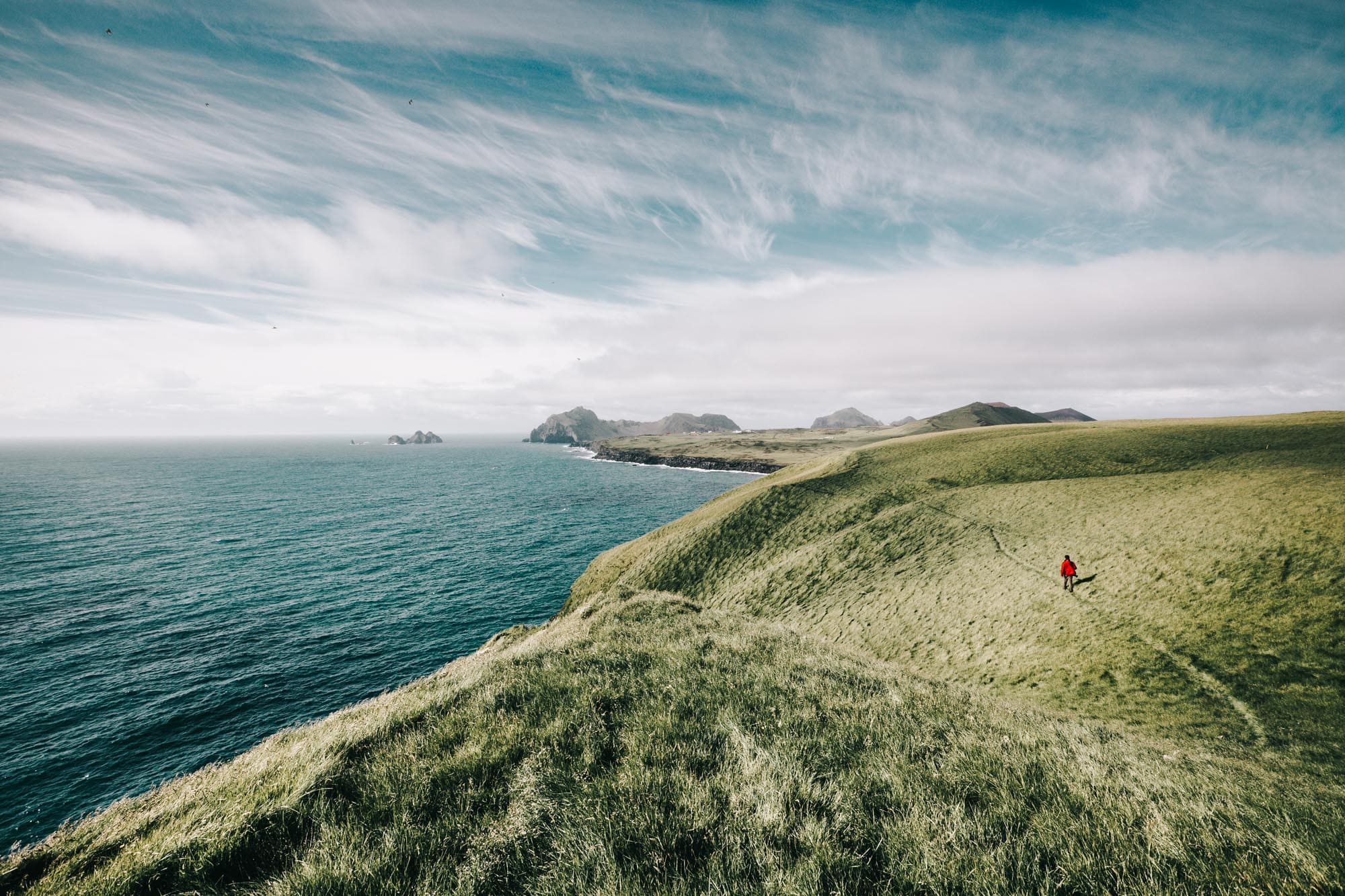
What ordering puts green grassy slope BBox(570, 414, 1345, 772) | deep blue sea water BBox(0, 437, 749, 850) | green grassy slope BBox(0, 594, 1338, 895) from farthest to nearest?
deep blue sea water BBox(0, 437, 749, 850) < green grassy slope BBox(570, 414, 1345, 772) < green grassy slope BBox(0, 594, 1338, 895)

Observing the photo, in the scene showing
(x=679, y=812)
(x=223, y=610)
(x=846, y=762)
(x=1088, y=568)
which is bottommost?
(x=223, y=610)

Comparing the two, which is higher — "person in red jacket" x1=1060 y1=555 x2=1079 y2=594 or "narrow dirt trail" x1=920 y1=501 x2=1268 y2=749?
"person in red jacket" x1=1060 y1=555 x2=1079 y2=594

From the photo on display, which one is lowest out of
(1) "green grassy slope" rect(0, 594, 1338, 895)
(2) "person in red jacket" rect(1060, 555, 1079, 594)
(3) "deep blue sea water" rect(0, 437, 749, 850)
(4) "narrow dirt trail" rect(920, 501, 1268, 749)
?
(3) "deep blue sea water" rect(0, 437, 749, 850)

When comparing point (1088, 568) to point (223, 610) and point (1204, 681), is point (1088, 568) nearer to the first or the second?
point (1204, 681)

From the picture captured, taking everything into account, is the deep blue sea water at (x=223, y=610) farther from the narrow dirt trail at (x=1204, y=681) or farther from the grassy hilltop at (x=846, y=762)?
the narrow dirt trail at (x=1204, y=681)

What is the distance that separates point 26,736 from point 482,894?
165ft

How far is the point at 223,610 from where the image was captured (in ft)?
167

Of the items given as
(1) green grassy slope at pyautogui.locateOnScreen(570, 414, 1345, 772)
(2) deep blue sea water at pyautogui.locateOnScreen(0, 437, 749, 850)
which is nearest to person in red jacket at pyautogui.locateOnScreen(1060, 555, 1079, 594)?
(1) green grassy slope at pyautogui.locateOnScreen(570, 414, 1345, 772)

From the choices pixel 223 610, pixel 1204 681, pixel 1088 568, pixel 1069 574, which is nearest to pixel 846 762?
pixel 1204 681

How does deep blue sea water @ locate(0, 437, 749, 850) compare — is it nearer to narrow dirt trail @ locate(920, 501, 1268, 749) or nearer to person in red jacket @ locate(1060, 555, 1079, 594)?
person in red jacket @ locate(1060, 555, 1079, 594)

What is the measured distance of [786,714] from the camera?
9.86 m

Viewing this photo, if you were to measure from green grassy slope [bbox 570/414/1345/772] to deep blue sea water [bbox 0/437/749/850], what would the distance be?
19273 mm

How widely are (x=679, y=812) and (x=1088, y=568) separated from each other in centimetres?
3339

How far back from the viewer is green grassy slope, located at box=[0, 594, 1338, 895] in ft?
17.3
